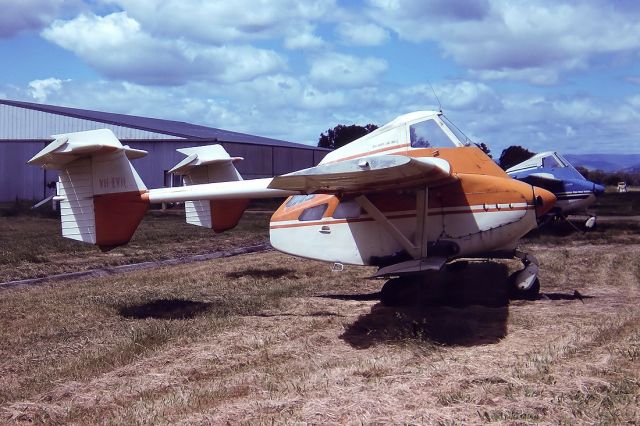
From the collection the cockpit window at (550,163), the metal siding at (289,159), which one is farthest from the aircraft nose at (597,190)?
the metal siding at (289,159)

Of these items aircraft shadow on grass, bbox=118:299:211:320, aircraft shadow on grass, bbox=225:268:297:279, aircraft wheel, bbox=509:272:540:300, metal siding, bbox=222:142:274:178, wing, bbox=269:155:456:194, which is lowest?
aircraft shadow on grass, bbox=118:299:211:320

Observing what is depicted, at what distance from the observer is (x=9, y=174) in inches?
1743

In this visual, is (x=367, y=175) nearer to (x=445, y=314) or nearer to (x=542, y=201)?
(x=445, y=314)

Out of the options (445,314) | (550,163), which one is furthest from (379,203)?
(550,163)

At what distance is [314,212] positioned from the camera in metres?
10.1

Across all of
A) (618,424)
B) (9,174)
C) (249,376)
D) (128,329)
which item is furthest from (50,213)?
(618,424)

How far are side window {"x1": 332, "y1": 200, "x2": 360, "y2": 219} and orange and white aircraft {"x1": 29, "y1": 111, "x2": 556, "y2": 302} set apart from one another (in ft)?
0.05

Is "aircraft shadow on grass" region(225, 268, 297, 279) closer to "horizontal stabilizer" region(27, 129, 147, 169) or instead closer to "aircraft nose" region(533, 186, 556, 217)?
"horizontal stabilizer" region(27, 129, 147, 169)

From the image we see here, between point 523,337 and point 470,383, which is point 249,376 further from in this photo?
point 523,337

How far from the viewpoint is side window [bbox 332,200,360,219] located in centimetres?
966

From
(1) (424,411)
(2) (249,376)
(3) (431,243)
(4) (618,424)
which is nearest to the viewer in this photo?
(4) (618,424)

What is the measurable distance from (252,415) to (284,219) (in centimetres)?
549

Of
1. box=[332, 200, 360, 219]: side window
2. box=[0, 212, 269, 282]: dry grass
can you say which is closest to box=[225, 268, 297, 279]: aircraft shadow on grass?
box=[0, 212, 269, 282]: dry grass

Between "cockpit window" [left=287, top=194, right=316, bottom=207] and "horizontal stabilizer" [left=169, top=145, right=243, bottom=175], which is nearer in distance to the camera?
"cockpit window" [left=287, top=194, right=316, bottom=207]
